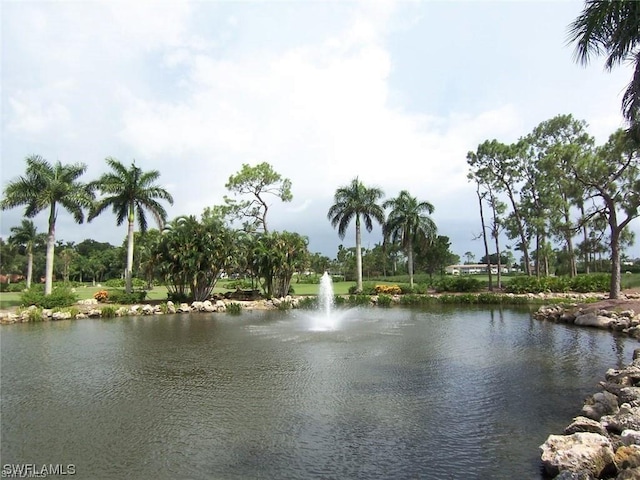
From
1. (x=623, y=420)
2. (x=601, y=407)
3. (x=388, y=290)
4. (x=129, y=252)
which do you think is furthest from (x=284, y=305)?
(x=623, y=420)

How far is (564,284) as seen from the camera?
34.5 m

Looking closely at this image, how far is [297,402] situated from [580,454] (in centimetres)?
518

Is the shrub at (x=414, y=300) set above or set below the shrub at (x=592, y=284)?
below

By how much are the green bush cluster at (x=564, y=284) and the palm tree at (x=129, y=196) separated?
104 ft

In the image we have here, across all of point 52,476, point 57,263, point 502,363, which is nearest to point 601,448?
point 502,363

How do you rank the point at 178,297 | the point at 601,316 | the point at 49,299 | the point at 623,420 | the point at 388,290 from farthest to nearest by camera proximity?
1. the point at 388,290
2. the point at 178,297
3. the point at 49,299
4. the point at 601,316
5. the point at 623,420

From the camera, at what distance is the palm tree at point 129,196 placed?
33.9 m

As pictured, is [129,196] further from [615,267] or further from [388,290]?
[615,267]

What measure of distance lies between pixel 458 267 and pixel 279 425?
149m

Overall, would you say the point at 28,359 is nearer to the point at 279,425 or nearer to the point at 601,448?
the point at 279,425

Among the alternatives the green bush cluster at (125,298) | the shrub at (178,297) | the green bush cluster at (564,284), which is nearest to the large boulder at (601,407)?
the shrub at (178,297)

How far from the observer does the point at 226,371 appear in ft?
37.4

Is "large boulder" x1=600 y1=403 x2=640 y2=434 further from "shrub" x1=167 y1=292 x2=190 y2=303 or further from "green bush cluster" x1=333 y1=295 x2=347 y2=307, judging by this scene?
"shrub" x1=167 y1=292 x2=190 y2=303

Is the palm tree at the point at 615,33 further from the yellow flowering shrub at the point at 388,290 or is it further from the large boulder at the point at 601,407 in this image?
the yellow flowering shrub at the point at 388,290
